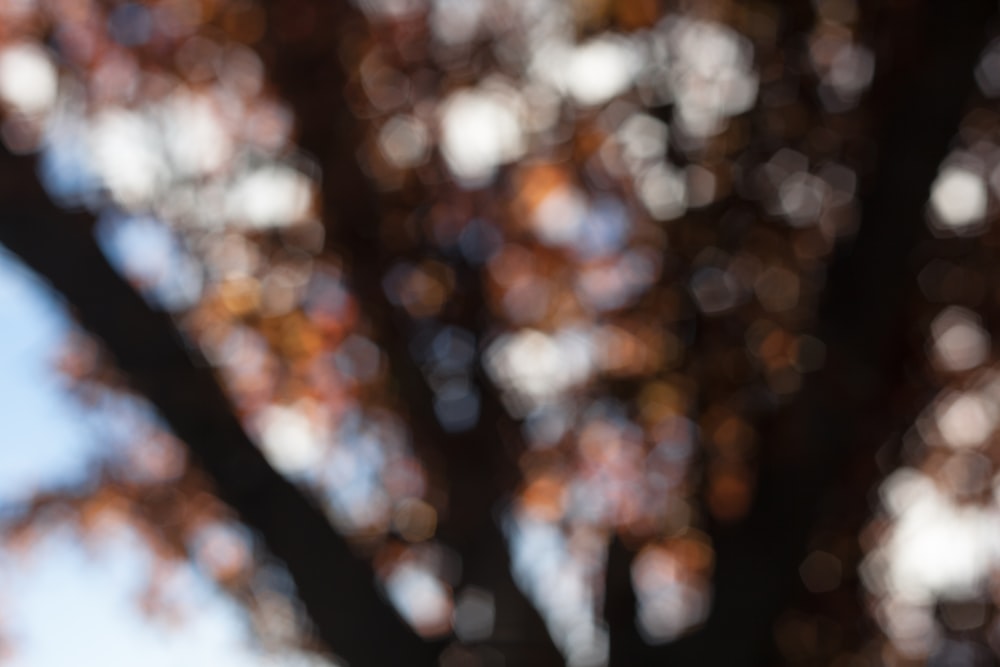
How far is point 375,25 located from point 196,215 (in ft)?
3.97

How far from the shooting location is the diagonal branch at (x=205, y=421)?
2.21 meters

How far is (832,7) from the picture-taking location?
464cm

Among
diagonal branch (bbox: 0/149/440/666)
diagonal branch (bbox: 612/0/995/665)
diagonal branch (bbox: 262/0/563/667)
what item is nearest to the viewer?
diagonal branch (bbox: 0/149/440/666)

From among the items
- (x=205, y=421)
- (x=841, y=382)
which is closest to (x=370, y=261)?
(x=205, y=421)

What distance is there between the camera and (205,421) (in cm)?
232

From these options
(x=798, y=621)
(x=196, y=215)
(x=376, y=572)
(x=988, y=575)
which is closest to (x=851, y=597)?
(x=798, y=621)

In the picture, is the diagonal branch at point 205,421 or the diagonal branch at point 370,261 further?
the diagonal branch at point 370,261

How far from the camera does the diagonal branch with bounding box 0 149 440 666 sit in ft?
7.24

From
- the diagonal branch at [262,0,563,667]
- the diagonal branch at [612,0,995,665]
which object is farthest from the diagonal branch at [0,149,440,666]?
the diagonal branch at [612,0,995,665]

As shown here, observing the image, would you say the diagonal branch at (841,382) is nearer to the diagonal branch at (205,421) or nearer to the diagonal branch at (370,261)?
the diagonal branch at (370,261)

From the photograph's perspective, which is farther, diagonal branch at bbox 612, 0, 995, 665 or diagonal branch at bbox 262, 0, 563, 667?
diagonal branch at bbox 612, 0, 995, 665

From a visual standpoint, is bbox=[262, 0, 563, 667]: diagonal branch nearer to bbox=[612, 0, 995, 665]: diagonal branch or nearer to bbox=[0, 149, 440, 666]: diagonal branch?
bbox=[0, 149, 440, 666]: diagonal branch

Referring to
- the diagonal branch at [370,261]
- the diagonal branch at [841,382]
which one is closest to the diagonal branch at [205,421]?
the diagonal branch at [370,261]

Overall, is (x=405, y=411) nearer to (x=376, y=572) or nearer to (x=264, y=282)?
(x=376, y=572)
